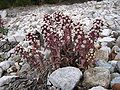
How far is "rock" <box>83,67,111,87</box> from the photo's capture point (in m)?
4.13

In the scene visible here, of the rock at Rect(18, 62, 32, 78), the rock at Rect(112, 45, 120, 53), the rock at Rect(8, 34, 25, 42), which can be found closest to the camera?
the rock at Rect(18, 62, 32, 78)

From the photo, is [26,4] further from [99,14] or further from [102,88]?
[102,88]

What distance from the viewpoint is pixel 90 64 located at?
14.7 ft

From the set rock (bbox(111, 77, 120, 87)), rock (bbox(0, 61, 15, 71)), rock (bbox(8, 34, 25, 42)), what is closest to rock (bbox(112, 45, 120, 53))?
rock (bbox(111, 77, 120, 87))

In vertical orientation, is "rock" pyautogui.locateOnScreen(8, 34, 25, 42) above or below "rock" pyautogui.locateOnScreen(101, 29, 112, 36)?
below

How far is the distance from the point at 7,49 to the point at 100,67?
2.30 metres

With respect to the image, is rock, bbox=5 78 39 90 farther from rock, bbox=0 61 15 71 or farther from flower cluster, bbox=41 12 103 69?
rock, bbox=0 61 15 71

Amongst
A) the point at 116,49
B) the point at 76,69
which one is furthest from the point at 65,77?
the point at 116,49

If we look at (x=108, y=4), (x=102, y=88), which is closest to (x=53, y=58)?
(x=102, y=88)

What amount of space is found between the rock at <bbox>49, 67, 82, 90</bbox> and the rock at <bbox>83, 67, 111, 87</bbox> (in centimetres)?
9

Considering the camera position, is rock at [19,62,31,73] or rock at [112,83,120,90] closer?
rock at [112,83,120,90]

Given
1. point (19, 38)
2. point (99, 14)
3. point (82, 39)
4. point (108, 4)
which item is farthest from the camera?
point (108, 4)

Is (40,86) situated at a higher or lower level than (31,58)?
lower

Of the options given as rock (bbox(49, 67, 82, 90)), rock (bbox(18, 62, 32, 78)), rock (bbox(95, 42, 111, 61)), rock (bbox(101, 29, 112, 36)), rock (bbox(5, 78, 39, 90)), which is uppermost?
rock (bbox(101, 29, 112, 36))
